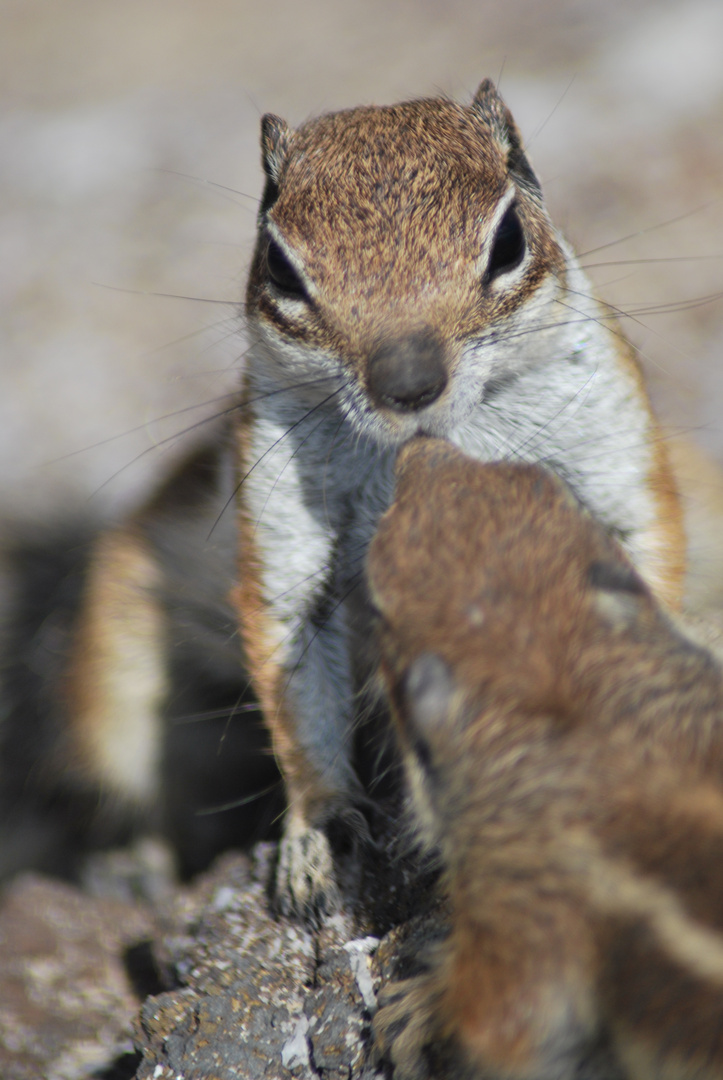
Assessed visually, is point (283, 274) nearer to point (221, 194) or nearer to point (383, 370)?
point (383, 370)

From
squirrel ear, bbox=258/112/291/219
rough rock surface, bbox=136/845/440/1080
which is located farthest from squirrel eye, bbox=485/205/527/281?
rough rock surface, bbox=136/845/440/1080

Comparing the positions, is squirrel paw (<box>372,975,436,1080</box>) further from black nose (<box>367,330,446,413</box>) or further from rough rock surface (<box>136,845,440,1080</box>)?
black nose (<box>367,330,446,413</box>)

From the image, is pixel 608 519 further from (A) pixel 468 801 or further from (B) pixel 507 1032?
(B) pixel 507 1032

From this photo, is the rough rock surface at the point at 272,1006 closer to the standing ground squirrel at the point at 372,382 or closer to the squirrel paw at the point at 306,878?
the squirrel paw at the point at 306,878

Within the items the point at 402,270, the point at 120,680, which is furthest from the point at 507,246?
the point at 120,680

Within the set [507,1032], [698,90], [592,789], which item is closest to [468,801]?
[592,789]

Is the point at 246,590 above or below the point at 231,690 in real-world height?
above

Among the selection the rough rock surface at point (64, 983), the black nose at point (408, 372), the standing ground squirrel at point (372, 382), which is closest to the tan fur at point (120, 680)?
the rough rock surface at point (64, 983)

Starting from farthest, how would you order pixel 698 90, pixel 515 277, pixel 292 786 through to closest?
pixel 698 90
pixel 292 786
pixel 515 277
